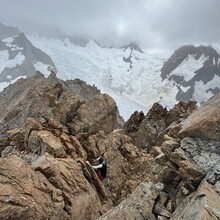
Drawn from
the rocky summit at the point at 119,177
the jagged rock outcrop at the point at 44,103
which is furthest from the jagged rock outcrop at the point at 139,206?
the jagged rock outcrop at the point at 44,103

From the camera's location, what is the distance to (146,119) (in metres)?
47.0

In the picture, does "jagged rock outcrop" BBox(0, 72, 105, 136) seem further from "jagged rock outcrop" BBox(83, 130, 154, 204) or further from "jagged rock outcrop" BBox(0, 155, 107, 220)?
"jagged rock outcrop" BBox(0, 155, 107, 220)

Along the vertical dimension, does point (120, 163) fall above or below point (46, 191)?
above

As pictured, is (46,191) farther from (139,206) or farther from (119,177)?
(119,177)

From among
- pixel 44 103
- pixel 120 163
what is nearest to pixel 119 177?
pixel 120 163

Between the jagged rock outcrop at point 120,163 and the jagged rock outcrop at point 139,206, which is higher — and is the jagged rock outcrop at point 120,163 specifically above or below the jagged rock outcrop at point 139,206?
above

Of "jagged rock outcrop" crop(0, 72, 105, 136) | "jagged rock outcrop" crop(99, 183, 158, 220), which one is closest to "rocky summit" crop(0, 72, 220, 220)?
"jagged rock outcrop" crop(99, 183, 158, 220)

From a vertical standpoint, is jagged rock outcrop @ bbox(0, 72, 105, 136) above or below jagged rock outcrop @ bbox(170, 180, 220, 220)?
above

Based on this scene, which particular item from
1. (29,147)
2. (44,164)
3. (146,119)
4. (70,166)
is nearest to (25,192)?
(44,164)

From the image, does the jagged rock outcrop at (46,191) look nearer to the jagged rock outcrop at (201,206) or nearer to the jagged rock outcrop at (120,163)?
the jagged rock outcrop at (120,163)

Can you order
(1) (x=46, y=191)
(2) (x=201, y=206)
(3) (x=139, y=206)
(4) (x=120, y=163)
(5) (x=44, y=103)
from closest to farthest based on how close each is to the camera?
(2) (x=201, y=206) < (3) (x=139, y=206) < (1) (x=46, y=191) < (4) (x=120, y=163) < (5) (x=44, y=103)

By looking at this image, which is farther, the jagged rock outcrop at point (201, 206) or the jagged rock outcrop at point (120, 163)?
the jagged rock outcrop at point (120, 163)

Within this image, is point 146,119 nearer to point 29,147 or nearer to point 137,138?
point 137,138

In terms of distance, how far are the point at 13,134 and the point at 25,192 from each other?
17.0 metres
